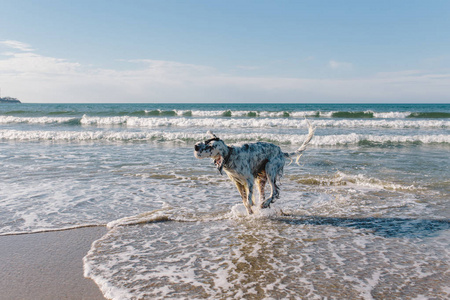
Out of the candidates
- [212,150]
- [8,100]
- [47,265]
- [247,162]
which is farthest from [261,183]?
[8,100]

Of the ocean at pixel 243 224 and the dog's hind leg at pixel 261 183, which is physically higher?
the dog's hind leg at pixel 261 183

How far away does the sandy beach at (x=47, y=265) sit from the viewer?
3832mm

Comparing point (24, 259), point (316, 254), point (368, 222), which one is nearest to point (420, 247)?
point (368, 222)

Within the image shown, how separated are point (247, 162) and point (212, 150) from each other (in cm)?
86

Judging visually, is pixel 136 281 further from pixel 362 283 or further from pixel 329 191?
pixel 329 191

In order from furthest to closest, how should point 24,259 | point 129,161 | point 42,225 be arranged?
point 129,161 < point 42,225 < point 24,259

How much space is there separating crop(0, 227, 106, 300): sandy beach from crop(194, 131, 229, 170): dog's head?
7.26 ft

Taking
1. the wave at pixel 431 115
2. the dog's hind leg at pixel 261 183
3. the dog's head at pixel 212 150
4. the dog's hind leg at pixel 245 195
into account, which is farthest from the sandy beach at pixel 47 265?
the wave at pixel 431 115

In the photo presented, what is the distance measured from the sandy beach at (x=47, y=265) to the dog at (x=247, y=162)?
7.52ft

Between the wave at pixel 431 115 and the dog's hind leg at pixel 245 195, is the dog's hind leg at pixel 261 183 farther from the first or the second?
the wave at pixel 431 115

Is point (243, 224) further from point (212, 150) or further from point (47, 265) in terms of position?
point (47, 265)

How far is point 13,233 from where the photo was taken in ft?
18.5

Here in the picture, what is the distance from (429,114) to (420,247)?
4467cm

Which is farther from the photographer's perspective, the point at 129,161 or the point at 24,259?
the point at 129,161
